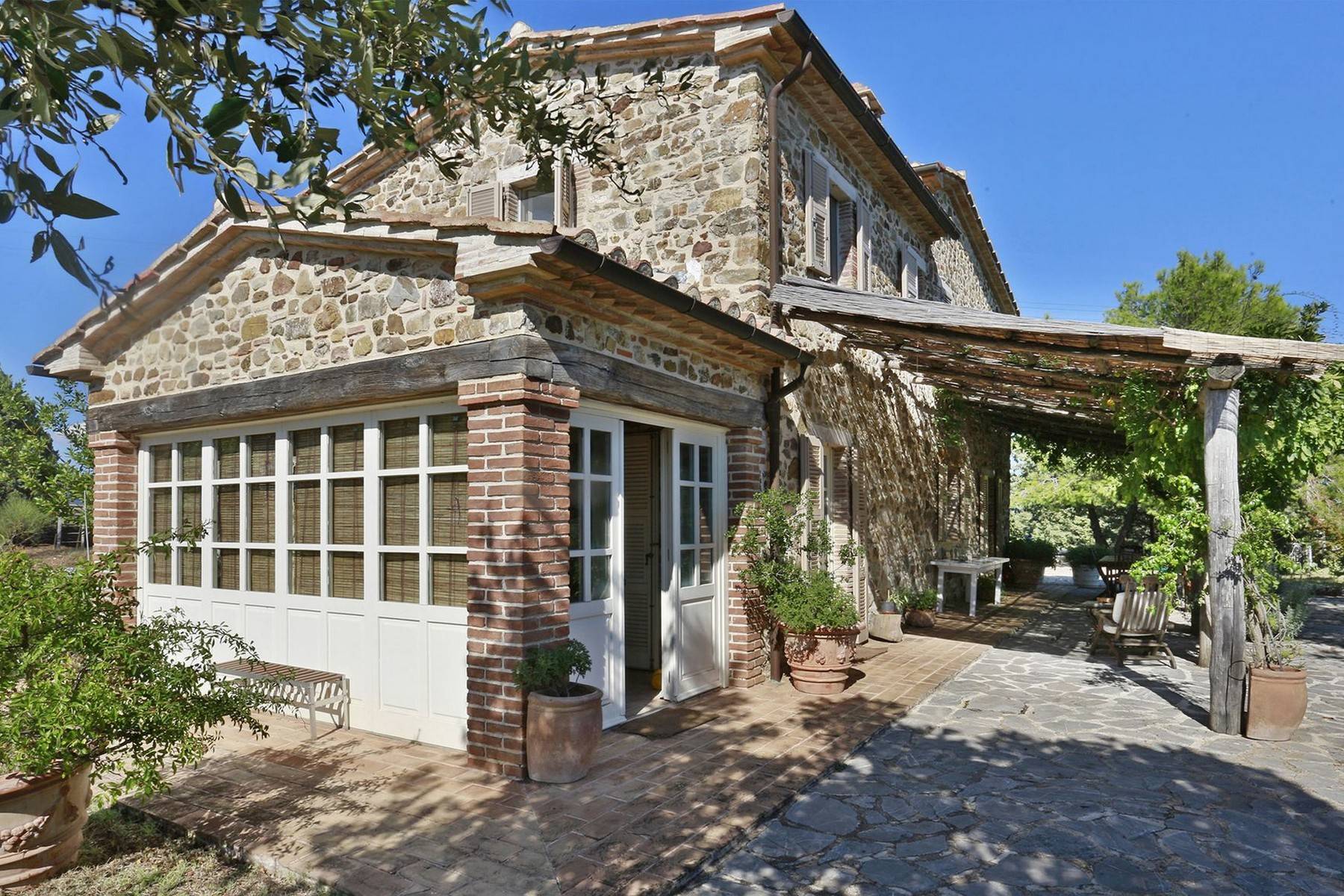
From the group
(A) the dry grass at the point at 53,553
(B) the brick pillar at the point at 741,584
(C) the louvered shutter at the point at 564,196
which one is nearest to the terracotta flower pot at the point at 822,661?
(B) the brick pillar at the point at 741,584

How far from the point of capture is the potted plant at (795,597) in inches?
278

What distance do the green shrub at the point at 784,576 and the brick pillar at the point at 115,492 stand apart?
564cm

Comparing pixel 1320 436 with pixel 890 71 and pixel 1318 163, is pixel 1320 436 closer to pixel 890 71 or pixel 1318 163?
pixel 890 71

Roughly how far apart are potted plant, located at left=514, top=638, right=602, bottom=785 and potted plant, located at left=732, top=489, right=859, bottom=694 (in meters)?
2.73

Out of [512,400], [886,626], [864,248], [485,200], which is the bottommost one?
[886,626]

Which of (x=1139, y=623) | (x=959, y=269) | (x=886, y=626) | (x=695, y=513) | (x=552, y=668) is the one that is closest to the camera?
(x=552, y=668)

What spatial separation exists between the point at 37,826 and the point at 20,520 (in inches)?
568

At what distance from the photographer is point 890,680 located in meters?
7.65

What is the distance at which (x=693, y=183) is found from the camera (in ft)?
26.0

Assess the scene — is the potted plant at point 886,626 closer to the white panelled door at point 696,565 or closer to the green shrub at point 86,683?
the white panelled door at point 696,565

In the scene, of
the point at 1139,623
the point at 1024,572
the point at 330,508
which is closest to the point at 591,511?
the point at 330,508

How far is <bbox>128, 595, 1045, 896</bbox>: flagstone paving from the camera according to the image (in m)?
3.70

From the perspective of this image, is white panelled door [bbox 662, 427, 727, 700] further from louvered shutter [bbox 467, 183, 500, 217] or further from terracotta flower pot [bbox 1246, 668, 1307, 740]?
terracotta flower pot [bbox 1246, 668, 1307, 740]

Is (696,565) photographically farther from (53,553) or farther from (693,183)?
(53,553)
